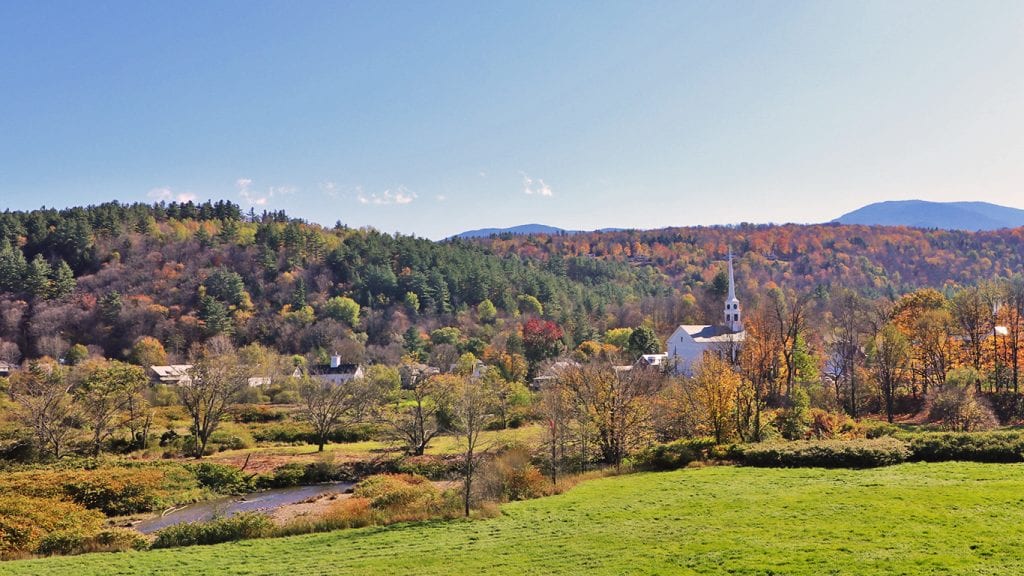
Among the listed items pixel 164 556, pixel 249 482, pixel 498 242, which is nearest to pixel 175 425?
pixel 249 482

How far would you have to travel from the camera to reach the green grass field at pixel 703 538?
15.1m

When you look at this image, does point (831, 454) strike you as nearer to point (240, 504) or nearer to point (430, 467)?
point (430, 467)

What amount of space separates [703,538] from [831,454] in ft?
43.0

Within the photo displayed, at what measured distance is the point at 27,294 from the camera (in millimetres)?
85375

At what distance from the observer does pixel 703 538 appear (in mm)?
17641

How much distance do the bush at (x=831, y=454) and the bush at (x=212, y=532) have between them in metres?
20.9

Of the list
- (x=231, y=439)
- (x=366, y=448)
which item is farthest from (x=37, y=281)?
(x=366, y=448)

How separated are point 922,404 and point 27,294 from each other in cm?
10167

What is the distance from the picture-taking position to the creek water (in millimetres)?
28734

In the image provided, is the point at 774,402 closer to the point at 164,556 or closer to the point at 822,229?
the point at 164,556

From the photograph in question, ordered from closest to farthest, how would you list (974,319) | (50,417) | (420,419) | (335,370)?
(50,417) < (420,419) < (974,319) < (335,370)

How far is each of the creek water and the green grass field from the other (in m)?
8.26

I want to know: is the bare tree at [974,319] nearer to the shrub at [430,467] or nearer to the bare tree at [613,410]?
the bare tree at [613,410]

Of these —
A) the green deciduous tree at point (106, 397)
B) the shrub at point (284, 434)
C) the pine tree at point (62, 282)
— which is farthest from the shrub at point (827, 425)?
the pine tree at point (62, 282)
